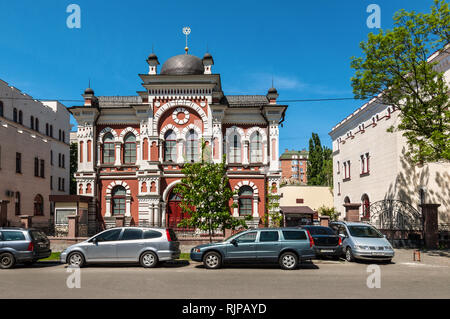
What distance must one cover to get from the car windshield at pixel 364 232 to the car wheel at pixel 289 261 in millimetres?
4336

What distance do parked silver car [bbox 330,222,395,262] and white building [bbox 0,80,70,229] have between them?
19247mm

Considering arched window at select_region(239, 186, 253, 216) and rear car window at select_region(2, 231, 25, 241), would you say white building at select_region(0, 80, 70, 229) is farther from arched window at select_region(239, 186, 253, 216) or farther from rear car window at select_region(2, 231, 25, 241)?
arched window at select_region(239, 186, 253, 216)

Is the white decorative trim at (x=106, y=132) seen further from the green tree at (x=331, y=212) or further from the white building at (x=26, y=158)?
the green tree at (x=331, y=212)

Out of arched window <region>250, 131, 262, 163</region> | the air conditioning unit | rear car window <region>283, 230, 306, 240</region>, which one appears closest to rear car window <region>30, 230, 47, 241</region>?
rear car window <region>283, 230, 306, 240</region>

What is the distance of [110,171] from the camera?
30.3 m

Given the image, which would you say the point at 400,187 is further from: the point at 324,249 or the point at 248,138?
the point at 324,249

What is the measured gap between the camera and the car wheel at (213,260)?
48.8 feet

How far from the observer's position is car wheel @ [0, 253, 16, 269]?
15.3 meters

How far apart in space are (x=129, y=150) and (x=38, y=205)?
40.5 ft

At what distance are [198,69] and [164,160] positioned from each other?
25.9 ft

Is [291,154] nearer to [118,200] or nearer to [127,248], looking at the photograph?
[118,200]

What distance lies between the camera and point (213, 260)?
48.9ft

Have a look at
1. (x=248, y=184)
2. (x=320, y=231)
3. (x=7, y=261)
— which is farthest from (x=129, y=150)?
(x=320, y=231)
